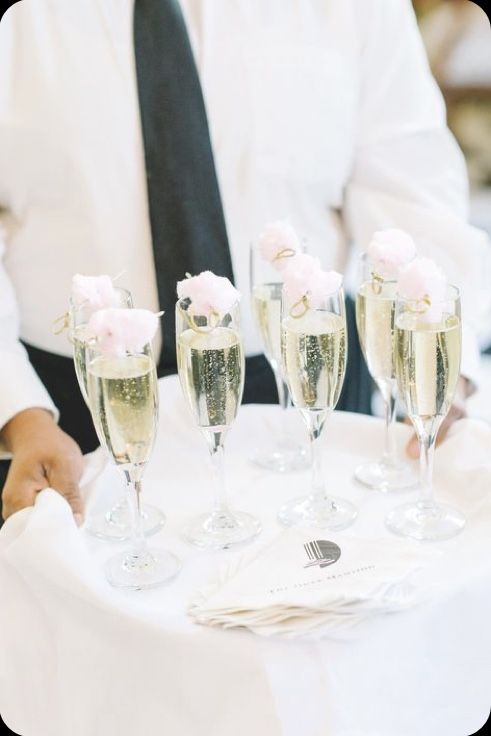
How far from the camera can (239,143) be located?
2246mm

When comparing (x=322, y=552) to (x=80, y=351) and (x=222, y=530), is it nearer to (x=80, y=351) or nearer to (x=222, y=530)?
(x=222, y=530)

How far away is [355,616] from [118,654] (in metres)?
0.32

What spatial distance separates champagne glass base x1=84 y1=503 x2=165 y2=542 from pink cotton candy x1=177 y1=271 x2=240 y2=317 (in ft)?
1.27

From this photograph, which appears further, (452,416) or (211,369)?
(452,416)

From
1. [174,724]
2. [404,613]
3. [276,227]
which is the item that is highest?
[276,227]

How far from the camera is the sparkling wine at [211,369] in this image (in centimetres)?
143

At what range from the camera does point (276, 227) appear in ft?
5.48

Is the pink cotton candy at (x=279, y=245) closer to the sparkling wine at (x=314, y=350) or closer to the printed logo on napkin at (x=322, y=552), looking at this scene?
the sparkling wine at (x=314, y=350)

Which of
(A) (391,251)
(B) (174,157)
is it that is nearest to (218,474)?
(A) (391,251)

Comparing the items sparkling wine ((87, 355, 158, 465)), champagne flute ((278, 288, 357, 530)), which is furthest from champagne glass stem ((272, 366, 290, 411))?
sparkling wine ((87, 355, 158, 465))

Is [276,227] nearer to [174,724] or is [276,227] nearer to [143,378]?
[143,378]

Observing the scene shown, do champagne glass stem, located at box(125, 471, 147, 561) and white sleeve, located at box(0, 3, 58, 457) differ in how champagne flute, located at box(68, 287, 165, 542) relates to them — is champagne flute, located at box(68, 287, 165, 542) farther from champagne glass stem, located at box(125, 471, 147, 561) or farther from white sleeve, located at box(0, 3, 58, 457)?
white sleeve, located at box(0, 3, 58, 457)

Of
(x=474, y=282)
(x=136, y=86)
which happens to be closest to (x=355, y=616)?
(x=474, y=282)

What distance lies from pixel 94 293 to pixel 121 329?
16 cm
